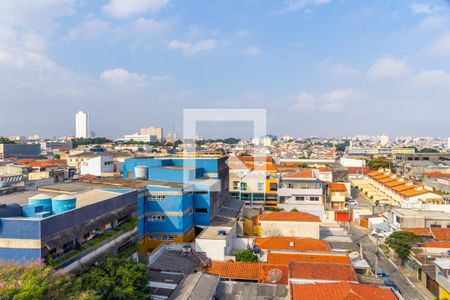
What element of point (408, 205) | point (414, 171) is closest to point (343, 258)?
point (408, 205)

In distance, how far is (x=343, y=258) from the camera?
1216 cm

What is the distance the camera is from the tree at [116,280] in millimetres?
8000

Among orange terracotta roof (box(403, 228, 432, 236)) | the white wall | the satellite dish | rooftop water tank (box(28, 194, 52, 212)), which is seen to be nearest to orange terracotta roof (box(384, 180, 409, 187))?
orange terracotta roof (box(403, 228, 432, 236))

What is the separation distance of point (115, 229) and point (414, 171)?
31401mm

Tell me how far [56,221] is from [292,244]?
340 inches

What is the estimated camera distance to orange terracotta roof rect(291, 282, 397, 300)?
802 centimetres

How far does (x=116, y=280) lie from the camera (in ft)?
27.7

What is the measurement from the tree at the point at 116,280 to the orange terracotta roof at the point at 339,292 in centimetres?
357

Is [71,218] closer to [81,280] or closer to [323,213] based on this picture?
[81,280]

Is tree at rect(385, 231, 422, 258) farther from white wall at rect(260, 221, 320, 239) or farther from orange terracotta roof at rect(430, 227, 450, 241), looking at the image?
white wall at rect(260, 221, 320, 239)

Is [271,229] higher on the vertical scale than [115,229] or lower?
lower

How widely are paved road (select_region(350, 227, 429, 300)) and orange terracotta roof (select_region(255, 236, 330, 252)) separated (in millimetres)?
2605

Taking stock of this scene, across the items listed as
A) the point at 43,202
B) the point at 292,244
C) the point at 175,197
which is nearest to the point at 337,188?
the point at 292,244

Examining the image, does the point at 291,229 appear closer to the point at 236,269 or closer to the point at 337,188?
the point at 236,269
